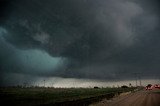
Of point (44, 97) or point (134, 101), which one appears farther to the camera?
point (44, 97)

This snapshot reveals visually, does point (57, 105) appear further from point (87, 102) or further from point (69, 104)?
point (87, 102)

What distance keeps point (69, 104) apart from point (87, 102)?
27.1ft

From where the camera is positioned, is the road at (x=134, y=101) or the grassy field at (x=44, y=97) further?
the grassy field at (x=44, y=97)

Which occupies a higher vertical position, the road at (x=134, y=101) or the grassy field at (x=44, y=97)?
the road at (x=134, y=101)

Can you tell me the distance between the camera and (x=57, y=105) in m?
29.8

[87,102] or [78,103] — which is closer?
[78,103]

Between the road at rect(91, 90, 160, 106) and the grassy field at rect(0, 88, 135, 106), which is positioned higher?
the road at rect(91, 90, 160, 106)

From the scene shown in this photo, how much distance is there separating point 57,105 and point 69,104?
282cm

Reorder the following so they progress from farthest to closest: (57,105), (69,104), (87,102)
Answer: (87,102) < (69,104) < (57,105)

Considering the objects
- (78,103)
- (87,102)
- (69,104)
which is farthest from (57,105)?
(87,102)

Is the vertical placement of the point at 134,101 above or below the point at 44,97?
above

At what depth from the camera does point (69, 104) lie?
1266 inches

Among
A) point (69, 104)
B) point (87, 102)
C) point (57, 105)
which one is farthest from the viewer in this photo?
point (87, 102)

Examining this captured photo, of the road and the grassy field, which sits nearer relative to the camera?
the road
